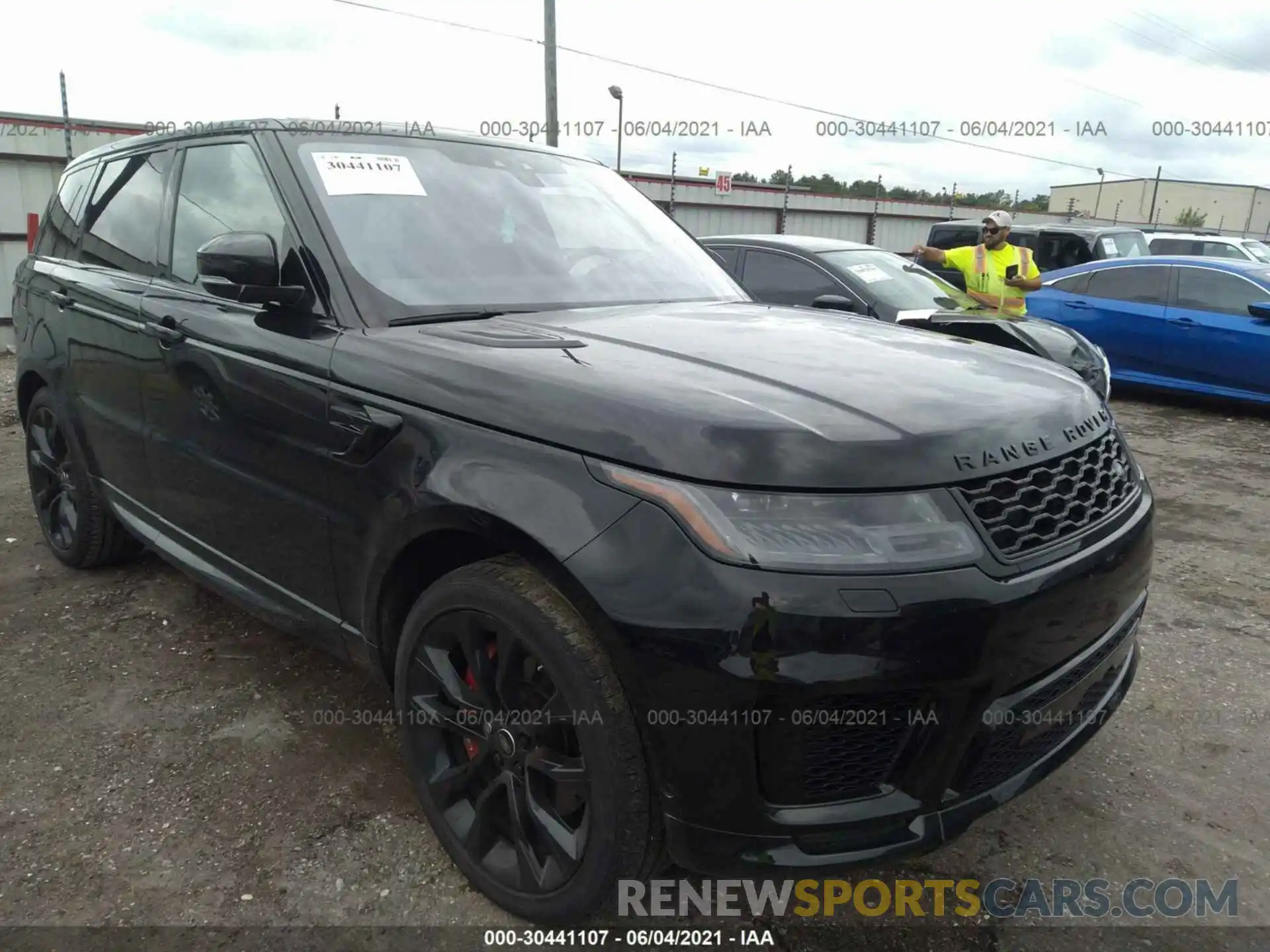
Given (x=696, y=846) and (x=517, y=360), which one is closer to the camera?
(x=696, y=846)

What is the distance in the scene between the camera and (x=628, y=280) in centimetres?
289

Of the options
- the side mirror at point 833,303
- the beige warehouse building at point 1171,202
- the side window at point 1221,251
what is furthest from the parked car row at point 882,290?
the beige warehouse building at point 1171,202

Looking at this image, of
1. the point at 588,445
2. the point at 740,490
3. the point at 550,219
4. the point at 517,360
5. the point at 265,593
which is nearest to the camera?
the point at 740,490

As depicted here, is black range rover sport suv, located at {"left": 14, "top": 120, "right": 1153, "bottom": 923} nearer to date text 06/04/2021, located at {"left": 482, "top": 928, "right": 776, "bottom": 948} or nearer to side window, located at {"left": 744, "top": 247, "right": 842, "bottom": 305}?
date text 06/04/2021, located at {"left": 482, "top": 928, "right": 776, "bottom": 948}

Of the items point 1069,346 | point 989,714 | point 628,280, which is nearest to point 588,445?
point 989,714

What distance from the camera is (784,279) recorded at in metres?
6.73

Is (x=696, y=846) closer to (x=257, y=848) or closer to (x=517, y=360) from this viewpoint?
(x=517, y=360)

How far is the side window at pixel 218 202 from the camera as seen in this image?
8.41 feet

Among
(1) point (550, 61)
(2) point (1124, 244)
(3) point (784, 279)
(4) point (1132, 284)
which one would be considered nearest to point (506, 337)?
(3) point (784, 279)

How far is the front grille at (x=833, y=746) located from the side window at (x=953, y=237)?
1221 centimetres

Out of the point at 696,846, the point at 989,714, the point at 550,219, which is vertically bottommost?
the point at 696,846

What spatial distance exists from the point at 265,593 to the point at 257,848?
27.9 inches

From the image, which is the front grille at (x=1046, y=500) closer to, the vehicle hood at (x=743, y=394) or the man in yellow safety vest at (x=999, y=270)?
the vehicle hood at (x=743, y=394)

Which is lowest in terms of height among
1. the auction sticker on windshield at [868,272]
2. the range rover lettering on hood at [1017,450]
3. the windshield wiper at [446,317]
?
the auction sticker on windshield at [868,272]
